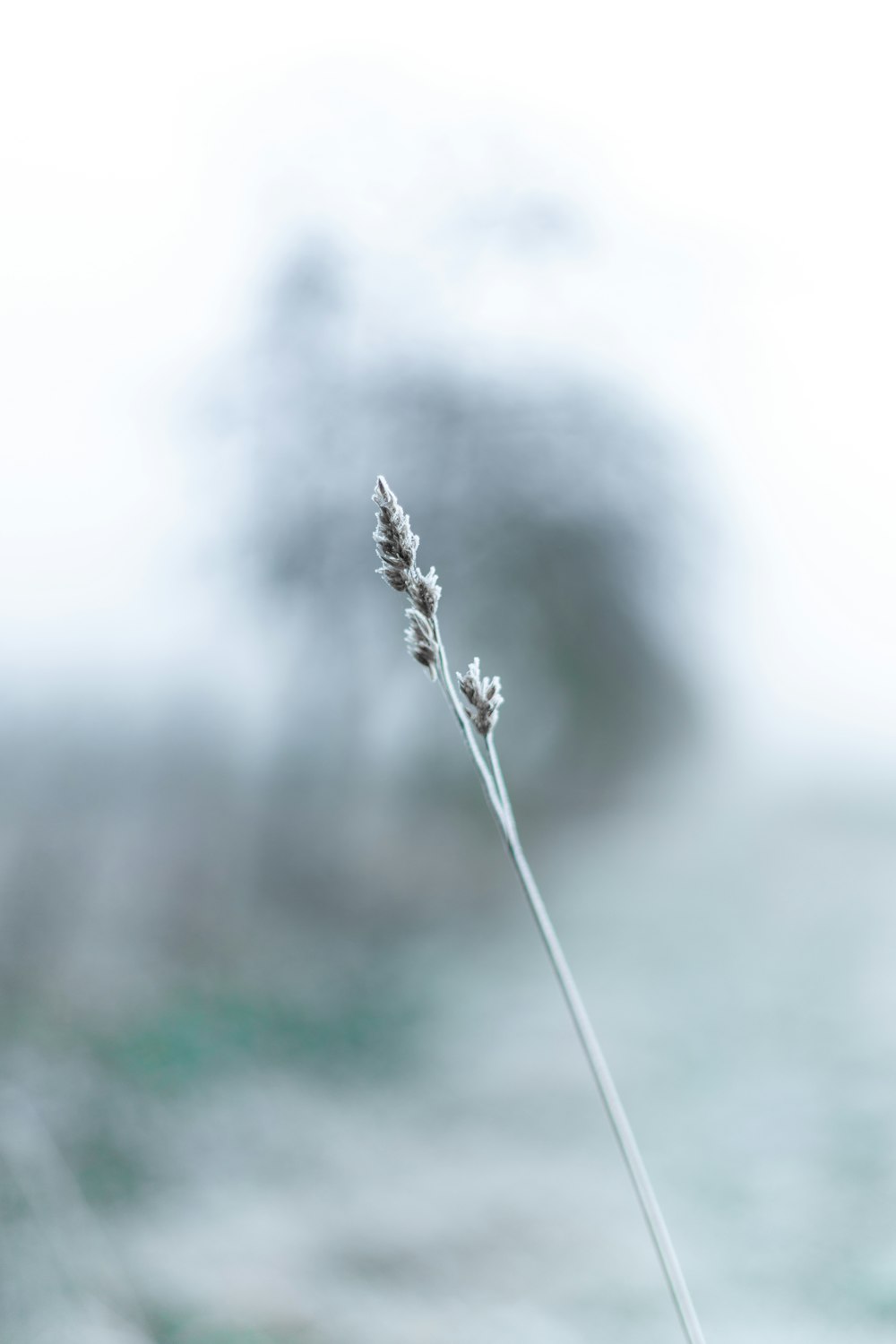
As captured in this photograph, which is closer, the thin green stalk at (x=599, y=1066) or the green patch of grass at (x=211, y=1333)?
the thin green stalk at (x=599, y=1066)

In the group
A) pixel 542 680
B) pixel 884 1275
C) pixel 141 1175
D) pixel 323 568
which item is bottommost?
pixel 884 1275

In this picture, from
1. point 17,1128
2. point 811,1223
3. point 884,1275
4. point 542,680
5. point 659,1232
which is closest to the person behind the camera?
point 659,1232

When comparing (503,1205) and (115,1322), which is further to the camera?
(503,1205)

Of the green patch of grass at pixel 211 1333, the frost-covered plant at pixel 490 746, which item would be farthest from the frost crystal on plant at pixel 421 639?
the green patch of grass at pixel 211 1333

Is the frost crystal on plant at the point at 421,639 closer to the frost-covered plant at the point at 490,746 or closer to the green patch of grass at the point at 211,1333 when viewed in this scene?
the frost-covered plant at the point at 490,746

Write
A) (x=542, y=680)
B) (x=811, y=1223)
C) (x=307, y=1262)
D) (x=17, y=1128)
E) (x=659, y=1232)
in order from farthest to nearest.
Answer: (x=542, y=680) < (x=17, y=1128) < (x=307, y=1262) < (x=811, y=1223) < (x=659, y=1232)

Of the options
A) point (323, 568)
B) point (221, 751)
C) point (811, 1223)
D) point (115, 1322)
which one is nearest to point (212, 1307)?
point (115, 1322)

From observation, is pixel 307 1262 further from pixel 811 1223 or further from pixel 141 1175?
pixel 811 1223

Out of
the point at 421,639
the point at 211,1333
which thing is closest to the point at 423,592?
the point at 421,639
